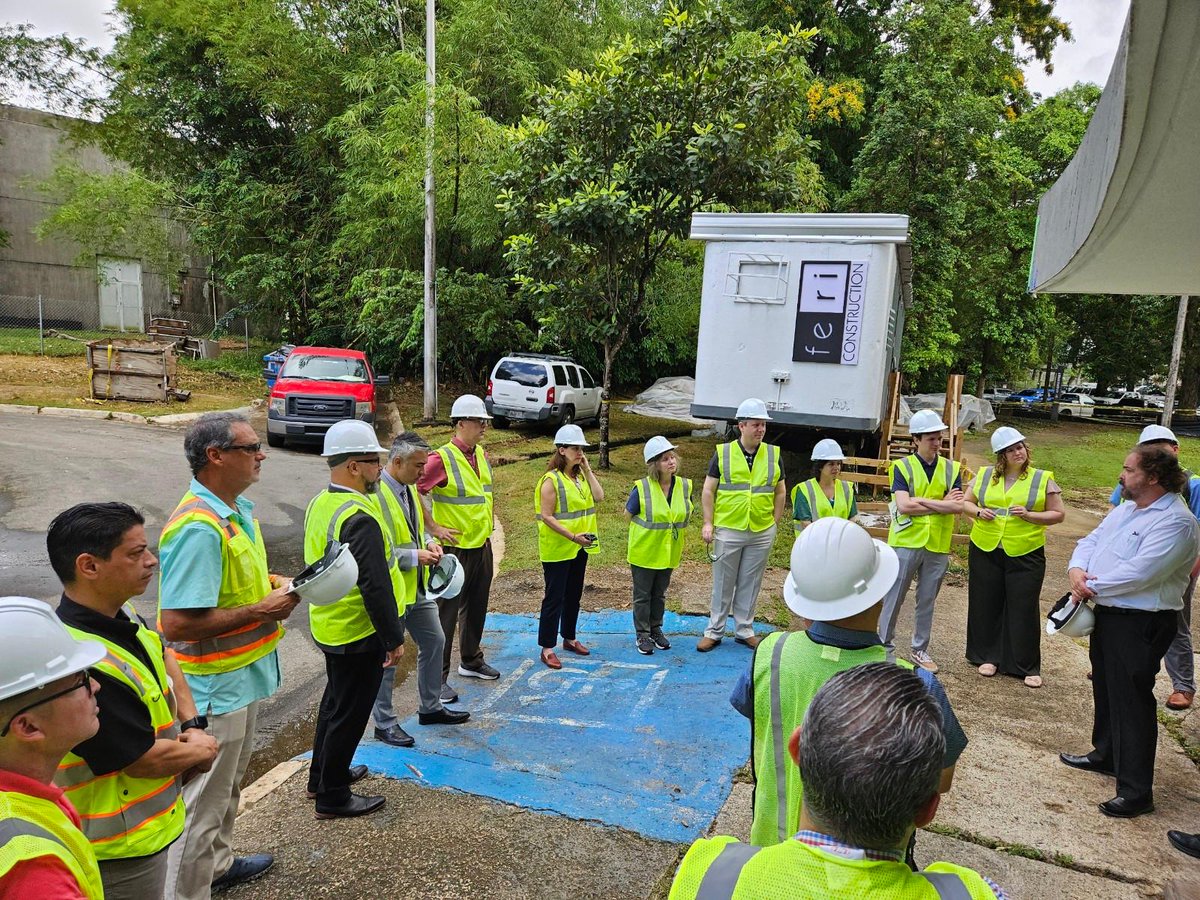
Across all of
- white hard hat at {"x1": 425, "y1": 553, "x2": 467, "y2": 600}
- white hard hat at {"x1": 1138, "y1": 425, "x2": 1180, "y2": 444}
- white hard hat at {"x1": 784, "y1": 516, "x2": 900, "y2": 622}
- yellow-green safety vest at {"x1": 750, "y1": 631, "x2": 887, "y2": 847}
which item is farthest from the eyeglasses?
white hard hat at {"x1": 1138, "y1": 425, "x2": 1180, "y2": 444}

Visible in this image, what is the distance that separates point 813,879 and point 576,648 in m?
4.54

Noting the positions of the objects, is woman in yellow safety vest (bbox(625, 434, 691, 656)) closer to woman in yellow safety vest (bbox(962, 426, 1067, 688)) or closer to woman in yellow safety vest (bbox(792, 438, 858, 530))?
woman in yellow safety vest (bbox(792, 438, 858, 530))

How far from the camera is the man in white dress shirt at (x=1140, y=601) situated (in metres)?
3.51

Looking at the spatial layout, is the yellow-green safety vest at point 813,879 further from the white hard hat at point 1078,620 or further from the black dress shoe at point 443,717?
the black dress shoe at point 443,717

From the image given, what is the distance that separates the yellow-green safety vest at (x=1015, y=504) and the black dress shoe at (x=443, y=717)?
3.64m

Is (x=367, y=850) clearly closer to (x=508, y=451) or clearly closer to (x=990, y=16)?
(x=508, y=451)

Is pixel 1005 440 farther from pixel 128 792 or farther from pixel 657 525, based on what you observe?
pixel 128 792

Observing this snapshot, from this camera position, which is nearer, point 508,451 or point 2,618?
point 2,618

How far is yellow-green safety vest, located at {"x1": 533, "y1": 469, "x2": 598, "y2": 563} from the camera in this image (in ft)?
17.3

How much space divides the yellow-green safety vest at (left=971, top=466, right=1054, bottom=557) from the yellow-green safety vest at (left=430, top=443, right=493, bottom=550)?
3335mm

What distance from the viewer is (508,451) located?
1446cm

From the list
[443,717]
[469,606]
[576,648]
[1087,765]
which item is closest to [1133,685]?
[1087,765]

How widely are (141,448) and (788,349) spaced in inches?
410

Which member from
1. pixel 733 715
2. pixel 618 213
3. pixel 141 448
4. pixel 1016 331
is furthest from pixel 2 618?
pixel 1016 331
